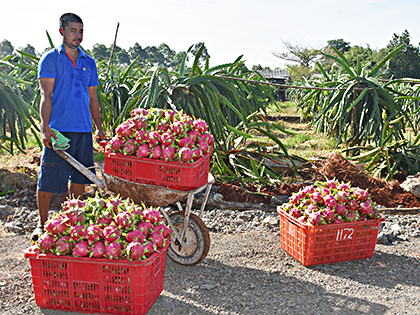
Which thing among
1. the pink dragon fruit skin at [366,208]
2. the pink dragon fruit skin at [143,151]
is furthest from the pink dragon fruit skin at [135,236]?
the pink dragon fruit skin at [366,208]

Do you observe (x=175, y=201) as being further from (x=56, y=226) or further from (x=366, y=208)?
(x=366, y=208)

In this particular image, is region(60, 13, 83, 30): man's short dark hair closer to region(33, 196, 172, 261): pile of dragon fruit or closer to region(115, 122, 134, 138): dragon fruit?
region(115, 122, 134, 138): dragon fruit

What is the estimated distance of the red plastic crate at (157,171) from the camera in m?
2.41

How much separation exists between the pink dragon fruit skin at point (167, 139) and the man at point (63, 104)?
755mm

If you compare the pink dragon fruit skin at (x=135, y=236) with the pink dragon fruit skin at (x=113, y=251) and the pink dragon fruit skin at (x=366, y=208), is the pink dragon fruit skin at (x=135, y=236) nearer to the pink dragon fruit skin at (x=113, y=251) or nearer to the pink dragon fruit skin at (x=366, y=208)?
the pink dragon fruit skin at (x=113, y=251)

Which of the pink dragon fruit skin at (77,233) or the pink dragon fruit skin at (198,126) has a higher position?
the pink dragon fruit skin at (198,126)

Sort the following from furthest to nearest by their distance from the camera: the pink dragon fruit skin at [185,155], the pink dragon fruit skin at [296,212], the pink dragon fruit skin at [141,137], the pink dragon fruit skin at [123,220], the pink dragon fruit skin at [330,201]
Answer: the pink dragon fruit skin at [296,212], the pink dragon fruit skin at [330,201], the pink dragon fruit skin at [141,137], the pink dragon fruit skin at [185,155], the pink dragon fruit skin at [123,220]

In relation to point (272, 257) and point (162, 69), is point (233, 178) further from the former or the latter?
point (272, 257)

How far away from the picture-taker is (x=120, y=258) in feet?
6.48

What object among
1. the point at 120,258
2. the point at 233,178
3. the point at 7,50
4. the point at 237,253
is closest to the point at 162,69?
the point at 233,178

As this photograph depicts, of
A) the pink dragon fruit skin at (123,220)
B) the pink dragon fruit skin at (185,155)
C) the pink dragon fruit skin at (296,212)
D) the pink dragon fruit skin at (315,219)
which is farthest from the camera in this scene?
the pink dragon fruit skin at (296,212)

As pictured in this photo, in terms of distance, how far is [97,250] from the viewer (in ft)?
6.38

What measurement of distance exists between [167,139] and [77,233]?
80cm

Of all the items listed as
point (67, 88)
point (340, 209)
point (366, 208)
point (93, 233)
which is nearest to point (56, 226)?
point (93, 233)
